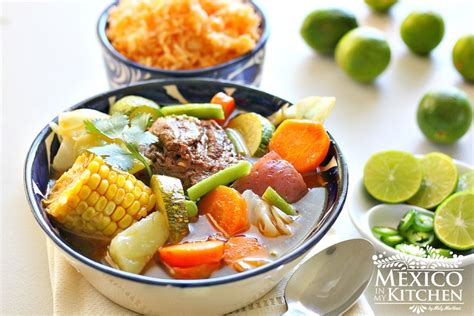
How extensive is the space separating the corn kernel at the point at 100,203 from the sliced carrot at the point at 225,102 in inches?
22.7

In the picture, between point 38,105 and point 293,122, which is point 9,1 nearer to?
point 38,105

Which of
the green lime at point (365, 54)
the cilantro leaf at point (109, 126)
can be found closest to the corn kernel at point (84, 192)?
the cilantro leaf at point (109, 126)

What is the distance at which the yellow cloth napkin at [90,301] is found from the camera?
1.76 meters

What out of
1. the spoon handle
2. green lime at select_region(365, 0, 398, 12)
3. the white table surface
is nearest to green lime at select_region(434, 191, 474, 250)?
the white table surface

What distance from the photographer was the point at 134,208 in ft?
5.70

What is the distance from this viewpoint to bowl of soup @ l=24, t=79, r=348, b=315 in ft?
5.36

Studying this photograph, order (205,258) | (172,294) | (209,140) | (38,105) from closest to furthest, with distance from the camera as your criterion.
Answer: (172,294) → (205,258) → (209,140) → (38,105)

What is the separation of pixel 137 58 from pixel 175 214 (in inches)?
41.1

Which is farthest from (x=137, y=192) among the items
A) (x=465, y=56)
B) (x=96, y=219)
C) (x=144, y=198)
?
(x=465, y=56)

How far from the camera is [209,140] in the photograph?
1.98 metres

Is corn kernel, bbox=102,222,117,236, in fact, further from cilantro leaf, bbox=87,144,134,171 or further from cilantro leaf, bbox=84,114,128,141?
cilantro leaf, bbox=84,114,128,141

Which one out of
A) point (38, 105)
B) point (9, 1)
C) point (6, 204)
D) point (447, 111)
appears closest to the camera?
point (6, 204)

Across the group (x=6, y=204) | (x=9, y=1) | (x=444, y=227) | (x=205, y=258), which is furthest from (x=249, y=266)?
(x=9, y=1)

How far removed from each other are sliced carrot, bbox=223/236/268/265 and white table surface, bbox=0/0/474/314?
0.55 metres
